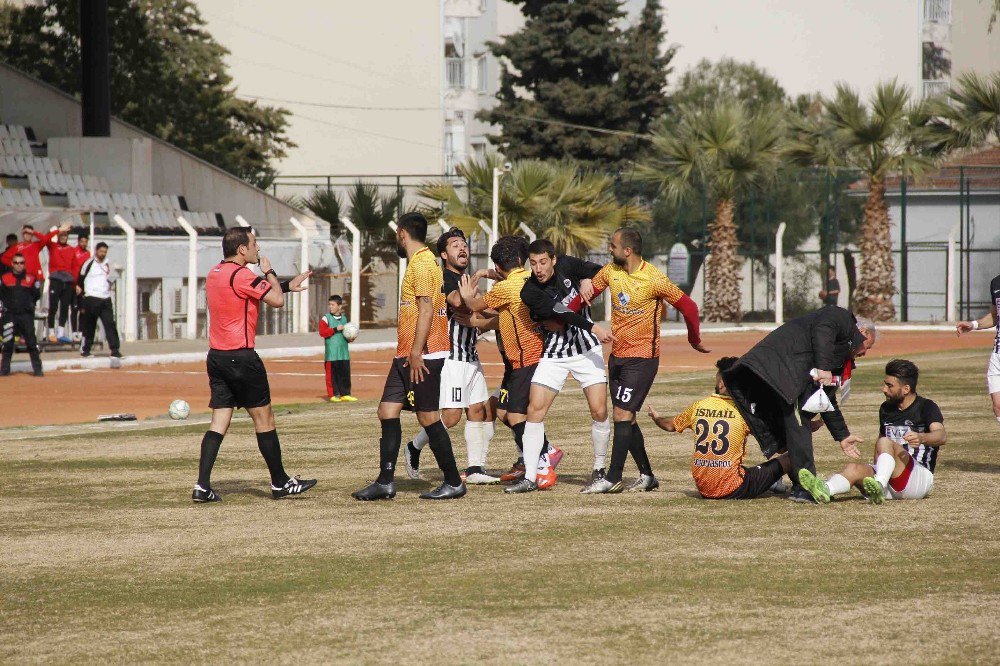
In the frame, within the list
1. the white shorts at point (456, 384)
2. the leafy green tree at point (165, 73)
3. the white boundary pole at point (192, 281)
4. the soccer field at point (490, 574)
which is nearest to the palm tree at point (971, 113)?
the white boundary pole at point (192, 281)

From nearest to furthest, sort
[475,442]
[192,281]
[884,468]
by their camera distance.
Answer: [884,468] < [475,442] < [192,281]

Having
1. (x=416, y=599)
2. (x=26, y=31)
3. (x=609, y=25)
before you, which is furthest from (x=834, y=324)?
(x=609, y=25)

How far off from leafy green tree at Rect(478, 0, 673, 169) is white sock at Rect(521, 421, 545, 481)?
152 feet

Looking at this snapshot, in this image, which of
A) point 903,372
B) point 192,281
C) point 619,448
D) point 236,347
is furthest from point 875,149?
point 236,347

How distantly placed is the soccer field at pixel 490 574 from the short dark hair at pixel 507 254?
1.75 meters

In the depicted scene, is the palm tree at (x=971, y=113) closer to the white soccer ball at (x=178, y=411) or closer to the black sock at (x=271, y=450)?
the white soccer ball at (x=178, y=411)

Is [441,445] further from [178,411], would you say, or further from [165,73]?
[165,73]

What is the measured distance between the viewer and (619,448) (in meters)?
10.7

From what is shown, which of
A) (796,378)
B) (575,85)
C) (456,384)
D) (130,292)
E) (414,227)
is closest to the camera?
(796,378)

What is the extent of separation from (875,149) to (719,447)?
3490 centimetres

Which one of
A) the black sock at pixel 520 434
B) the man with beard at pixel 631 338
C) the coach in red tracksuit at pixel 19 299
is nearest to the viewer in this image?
the man with beard at pixel 631 338

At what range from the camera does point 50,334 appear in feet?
95.3

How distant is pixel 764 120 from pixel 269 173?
62.9ft

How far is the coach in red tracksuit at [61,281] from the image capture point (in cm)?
2820
